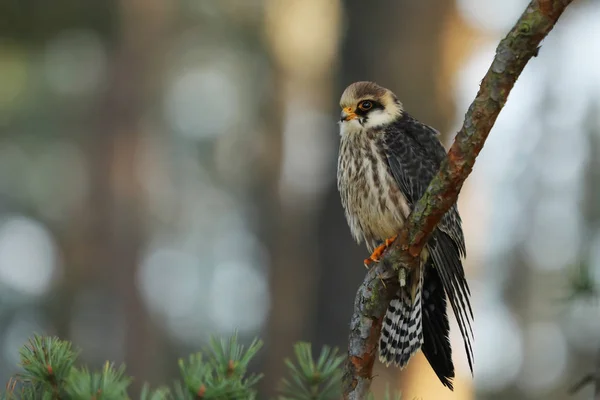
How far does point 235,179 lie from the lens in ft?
56.9

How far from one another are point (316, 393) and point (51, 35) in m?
12.1

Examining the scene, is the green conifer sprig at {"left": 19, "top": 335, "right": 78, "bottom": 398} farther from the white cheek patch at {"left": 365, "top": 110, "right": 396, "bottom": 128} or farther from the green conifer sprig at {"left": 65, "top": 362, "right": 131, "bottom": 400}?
the white cheek patch at {"left": 365, "top": 110, "right": 396, "bottom": 128}

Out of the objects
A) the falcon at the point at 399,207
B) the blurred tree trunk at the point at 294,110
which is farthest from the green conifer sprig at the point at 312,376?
the blurred tree trunk at the point at 294,110

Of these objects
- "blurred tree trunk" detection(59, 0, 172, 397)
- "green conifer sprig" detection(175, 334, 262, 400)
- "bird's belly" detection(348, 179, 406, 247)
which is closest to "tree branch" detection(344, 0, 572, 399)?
"green conifer sprig" detection(175, 334, 262, 400)

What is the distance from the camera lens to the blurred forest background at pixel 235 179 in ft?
20.1

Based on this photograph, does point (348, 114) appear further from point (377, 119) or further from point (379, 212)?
point (379, 212)

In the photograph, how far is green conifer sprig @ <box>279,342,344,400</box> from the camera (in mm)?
2203

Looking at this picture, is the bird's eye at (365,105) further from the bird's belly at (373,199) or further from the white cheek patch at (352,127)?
the bird's belly at (373,199)

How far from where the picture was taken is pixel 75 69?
1420cm

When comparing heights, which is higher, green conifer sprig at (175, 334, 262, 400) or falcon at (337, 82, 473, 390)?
falcon at (337, 82, 473, 390)

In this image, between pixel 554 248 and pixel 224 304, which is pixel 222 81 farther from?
pixel 554 248

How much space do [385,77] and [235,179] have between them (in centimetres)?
1186

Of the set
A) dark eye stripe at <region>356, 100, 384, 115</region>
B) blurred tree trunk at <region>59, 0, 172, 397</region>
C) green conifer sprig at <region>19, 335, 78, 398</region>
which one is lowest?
green conifer sprig at <region>19, 335, 78, 398</region>

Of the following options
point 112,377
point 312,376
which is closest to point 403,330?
point 312,376
